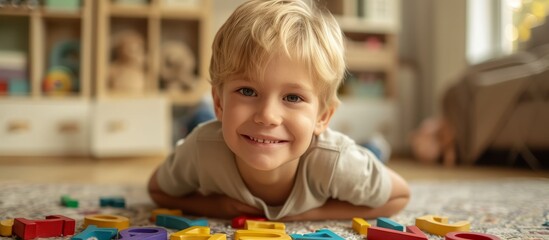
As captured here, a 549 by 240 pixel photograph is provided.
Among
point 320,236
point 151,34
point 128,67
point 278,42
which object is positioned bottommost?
point 320,236

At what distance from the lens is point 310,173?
906 millimetres

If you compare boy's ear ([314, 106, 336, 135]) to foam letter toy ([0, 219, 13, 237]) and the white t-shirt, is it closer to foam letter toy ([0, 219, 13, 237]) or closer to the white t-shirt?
the white t-shirt

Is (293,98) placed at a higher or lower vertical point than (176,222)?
higher

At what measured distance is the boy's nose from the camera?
75 cm

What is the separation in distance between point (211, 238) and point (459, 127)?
6.46ft

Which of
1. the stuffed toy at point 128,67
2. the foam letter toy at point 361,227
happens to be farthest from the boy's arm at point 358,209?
the stuffed toy at point 128,67

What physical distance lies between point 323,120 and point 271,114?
161 mm

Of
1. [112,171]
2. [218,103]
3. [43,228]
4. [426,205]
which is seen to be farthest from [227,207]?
[112,171]

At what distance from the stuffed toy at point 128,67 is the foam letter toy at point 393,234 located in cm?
193

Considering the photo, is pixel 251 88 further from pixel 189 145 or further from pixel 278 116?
pixel 189 145

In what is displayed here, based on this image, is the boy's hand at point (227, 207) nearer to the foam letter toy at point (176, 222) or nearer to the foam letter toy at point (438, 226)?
the foam letter toy at point (176, 222)

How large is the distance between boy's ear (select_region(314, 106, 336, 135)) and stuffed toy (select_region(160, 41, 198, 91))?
1778mm

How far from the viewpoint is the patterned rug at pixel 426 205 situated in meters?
0.89

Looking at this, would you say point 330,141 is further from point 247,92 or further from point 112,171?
point 112,171
